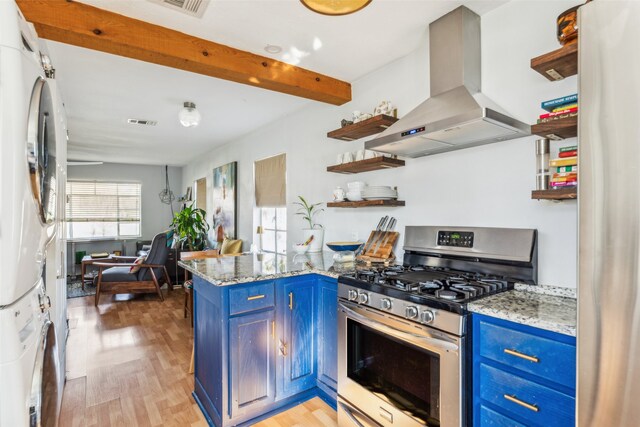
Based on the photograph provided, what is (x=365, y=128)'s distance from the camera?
2600 millimetres

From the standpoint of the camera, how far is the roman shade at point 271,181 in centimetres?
406

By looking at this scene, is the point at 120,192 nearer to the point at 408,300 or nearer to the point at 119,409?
the point at 119,409

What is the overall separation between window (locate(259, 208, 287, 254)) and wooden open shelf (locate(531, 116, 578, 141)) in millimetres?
2892

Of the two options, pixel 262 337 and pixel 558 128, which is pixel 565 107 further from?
pixel 262 337

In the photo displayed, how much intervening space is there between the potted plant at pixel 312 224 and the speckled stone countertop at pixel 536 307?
5.80ft

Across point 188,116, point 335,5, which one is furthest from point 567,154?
point 188,116

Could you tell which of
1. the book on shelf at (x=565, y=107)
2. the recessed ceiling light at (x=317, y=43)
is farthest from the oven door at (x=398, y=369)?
the recessed ceiling light at (x=317, y=43)

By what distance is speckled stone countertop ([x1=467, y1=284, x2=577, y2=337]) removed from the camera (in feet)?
4.01

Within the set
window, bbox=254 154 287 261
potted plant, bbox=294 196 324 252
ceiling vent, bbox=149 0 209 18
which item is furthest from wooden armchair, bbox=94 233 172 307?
ceiling vent, bbox=149 0 209 18

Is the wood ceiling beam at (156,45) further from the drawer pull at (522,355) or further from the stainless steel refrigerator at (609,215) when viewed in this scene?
the drawer pull at (522,355)

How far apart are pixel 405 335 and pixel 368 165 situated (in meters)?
1.32

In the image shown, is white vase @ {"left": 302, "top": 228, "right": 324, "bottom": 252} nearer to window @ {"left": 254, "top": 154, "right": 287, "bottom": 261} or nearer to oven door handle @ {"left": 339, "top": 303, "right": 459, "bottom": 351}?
window @ {"left": 254, "top": 154, "right": 287, "bottom": 261}

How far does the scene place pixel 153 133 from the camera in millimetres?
4840

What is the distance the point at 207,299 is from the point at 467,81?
2.00 meters
